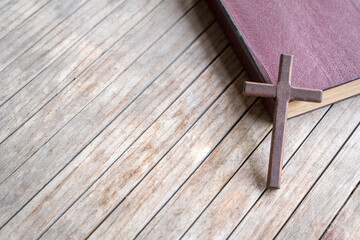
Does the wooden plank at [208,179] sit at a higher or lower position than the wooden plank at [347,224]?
higher

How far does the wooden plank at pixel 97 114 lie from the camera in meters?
1.43

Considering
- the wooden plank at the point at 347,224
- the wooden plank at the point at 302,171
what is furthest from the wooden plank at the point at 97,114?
the wooden plank at the point at 347,224

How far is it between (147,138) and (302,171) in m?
0.61

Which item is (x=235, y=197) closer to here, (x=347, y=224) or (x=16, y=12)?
(x=347, y=224)

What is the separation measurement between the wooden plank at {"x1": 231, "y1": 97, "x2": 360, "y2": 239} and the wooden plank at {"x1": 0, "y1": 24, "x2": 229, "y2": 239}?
1.36 feet

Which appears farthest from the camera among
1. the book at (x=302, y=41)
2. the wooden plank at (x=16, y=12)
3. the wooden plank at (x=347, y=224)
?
the wooden plank at (x=16, y=12)

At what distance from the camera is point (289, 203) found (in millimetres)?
1417

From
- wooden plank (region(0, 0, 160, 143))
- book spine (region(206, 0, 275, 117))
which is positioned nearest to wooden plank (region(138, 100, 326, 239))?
book spine (region(206, 0, 275, 117))

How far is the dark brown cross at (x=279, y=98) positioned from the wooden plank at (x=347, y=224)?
0.24 metres

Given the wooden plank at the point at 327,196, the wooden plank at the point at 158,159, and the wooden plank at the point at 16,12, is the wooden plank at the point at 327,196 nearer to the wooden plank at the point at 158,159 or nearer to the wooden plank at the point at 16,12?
the wooden plank at the point at 158,159

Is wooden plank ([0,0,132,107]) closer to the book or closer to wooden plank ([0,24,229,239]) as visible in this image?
wooden plank ([0,24,229,239])

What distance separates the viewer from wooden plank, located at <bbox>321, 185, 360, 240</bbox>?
53.8 inches

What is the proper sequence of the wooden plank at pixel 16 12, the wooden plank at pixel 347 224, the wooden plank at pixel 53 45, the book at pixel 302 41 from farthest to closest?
1. the wooden plank at pixel 16 12
2. the wooden plank at pixel 53 45
3. the book at pixel 302 41
4. the wooden plank at pixel 347 224

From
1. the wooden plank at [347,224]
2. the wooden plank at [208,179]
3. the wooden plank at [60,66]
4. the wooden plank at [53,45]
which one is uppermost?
the wooden plank at [53,45]
